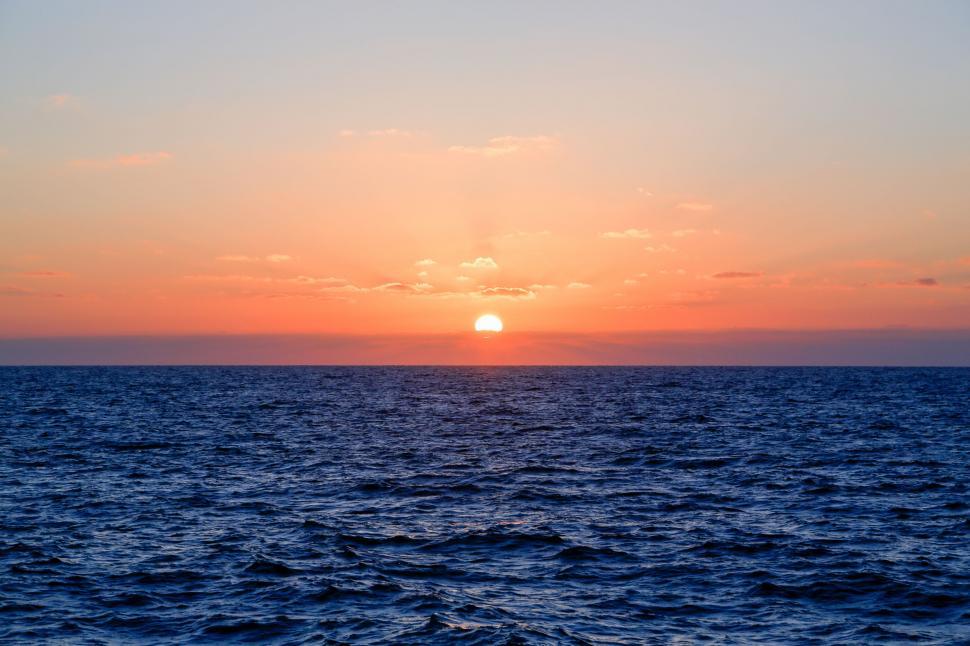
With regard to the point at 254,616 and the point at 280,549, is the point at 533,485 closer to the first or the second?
the point at 280,549

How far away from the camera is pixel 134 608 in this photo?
61.6ft

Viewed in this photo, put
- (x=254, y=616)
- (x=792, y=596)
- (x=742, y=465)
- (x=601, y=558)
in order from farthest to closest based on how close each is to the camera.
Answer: (x=742, y=465) < (x=601, y=558) < (x=792, y=596) < (x=254, y=616)

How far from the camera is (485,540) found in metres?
25.5

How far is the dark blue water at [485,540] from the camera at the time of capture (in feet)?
59.1

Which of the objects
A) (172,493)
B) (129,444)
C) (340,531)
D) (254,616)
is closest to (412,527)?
(340,531)

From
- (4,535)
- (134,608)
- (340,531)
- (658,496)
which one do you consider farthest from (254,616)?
(658,496)

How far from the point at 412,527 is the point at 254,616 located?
30.8 feet

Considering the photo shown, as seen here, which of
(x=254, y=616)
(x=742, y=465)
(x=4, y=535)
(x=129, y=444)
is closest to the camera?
(x=254, y=616)

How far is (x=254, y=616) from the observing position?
18.2 metres

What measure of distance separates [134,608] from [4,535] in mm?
9458

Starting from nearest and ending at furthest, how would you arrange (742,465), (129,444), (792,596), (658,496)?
(792,596) → (658,496) → (742,465) → (129,444)

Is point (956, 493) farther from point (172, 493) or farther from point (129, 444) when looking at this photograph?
point (129, 444)

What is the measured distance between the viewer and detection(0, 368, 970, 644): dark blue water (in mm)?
18000

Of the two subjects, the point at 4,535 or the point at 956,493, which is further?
the point at 956,493
